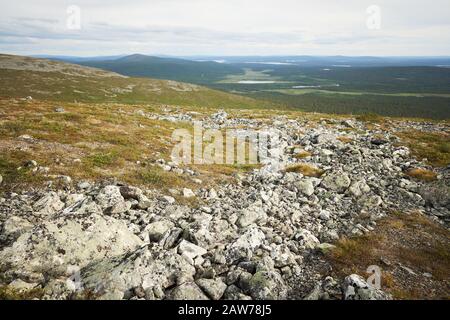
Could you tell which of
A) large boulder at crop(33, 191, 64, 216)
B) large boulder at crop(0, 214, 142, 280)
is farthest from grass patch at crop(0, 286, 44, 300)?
large boulder at crop(33, 191, 64, 216)

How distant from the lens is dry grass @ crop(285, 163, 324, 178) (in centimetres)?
2116

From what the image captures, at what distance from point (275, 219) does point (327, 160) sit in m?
12.3

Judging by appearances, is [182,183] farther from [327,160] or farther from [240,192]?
[327,160]

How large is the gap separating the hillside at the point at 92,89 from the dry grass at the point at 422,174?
149m

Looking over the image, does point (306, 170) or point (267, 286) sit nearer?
point (267, 286)

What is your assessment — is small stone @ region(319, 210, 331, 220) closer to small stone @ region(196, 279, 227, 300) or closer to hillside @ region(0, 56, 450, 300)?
hillside @ region(0, 56, 450, 300)

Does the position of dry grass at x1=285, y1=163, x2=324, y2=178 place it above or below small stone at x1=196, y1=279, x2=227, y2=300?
above

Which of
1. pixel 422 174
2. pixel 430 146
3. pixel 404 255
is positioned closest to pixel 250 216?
pixel 404 255

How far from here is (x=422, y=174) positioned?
845 inches

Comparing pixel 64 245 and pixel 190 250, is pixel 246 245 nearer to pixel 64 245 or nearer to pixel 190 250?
pixel 190 250

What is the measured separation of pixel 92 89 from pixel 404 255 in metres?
179

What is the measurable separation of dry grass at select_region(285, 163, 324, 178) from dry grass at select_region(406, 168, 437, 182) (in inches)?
257

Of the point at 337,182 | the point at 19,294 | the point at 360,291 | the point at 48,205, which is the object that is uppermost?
the point at 48,205

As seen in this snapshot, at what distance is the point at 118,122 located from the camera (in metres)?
33.0
